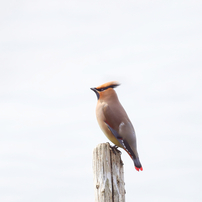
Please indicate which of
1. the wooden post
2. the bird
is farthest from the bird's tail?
the wooden post

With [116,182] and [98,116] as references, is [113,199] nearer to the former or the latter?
[116,182]

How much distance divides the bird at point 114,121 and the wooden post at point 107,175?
59 centimetres

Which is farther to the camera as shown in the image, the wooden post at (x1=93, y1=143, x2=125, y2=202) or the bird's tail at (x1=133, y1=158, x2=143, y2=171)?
the bird's tail at (x1=133, y1=158, x2=143, y2=171)

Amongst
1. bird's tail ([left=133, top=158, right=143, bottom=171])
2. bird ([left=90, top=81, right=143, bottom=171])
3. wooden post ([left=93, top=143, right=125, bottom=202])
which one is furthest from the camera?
bird ([left=90, top=81, right=143, bottom=171])

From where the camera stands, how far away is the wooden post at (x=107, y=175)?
13.2 feet

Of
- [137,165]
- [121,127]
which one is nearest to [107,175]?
[137,165]

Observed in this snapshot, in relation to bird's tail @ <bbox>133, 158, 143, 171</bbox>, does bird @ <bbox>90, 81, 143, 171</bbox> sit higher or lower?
higher

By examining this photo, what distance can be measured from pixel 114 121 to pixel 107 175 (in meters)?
1.20

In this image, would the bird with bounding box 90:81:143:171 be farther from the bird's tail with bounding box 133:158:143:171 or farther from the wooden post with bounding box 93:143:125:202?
the wooden post with bounding box 93:143:125:202

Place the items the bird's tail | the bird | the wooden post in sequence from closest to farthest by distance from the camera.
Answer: the wooden post
the bird's tail
the bird

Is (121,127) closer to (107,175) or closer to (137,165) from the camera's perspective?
(137,165)

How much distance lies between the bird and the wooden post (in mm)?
588

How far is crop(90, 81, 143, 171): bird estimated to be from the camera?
4.91 meters

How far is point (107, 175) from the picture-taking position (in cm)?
409
